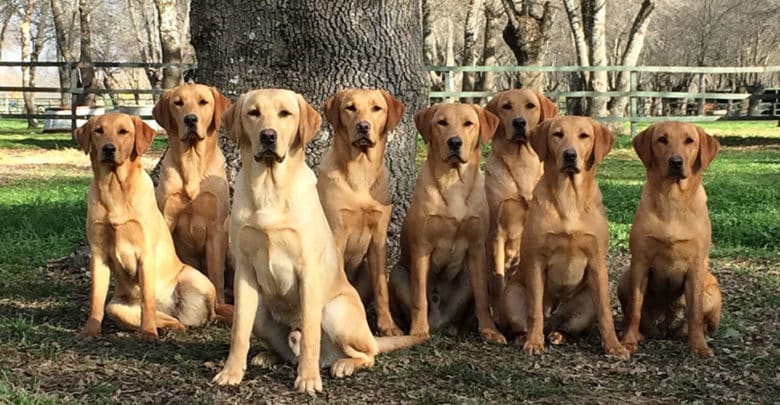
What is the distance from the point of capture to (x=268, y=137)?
4168 millimetres

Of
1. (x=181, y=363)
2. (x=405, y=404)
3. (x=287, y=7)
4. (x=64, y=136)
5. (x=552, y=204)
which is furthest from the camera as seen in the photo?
(x=64, y=136)

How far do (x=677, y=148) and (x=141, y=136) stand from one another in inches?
125

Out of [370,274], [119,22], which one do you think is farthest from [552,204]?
[119,22]

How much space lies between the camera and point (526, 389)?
4.39 meters

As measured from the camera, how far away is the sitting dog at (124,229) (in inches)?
207

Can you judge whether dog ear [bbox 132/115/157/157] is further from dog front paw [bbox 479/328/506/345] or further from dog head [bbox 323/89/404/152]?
dog front paw [bbox 479/328/506/345]

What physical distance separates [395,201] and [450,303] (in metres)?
1.33

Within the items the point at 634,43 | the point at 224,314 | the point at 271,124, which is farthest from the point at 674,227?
the point at 634,43

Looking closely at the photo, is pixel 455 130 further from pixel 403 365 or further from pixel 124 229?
pixel 124 229

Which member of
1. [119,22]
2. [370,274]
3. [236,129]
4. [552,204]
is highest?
[119,22]

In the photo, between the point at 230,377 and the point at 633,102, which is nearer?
the point at 230,377

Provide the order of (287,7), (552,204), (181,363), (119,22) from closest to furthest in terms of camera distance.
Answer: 1. (181,363)
2. (552,204)
3. (287,7)
4. (119,22)

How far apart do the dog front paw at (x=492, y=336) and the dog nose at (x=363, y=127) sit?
142cm

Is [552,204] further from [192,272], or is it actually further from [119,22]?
[119,22]
